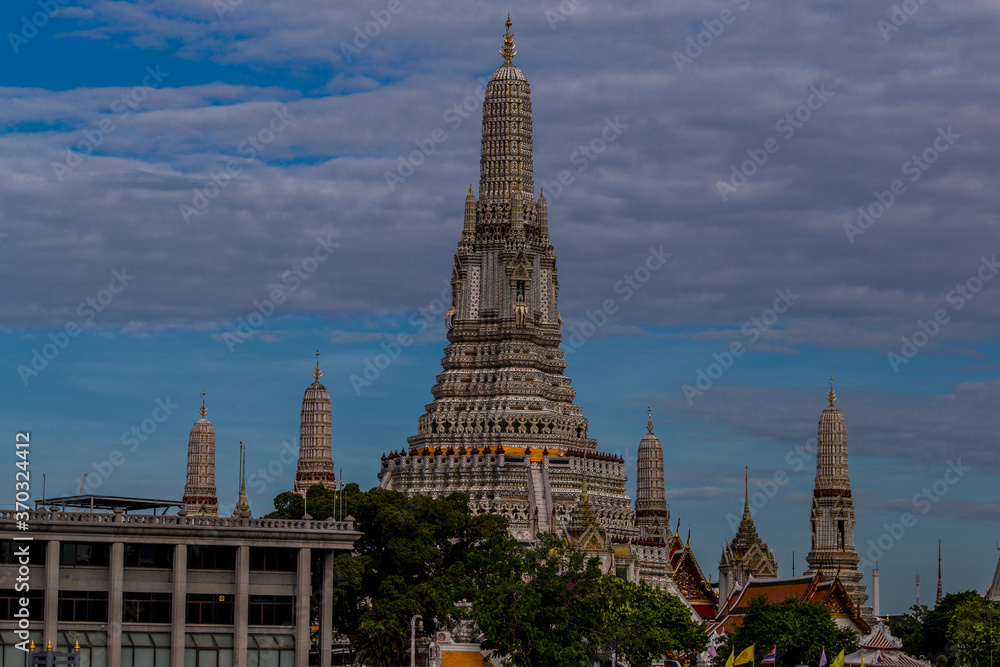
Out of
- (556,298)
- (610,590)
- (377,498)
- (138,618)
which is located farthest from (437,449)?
(138,618)

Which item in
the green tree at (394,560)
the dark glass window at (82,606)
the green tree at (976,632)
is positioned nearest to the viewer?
the dark glass window at (82,606)

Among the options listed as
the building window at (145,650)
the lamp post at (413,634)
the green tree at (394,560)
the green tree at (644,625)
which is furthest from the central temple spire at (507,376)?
the building window at (145,650)

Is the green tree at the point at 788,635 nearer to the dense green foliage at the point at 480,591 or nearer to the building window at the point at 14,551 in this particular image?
the dense green foliage at the point at 480,591

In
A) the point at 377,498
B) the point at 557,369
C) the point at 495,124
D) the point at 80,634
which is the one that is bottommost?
the point at 80,634

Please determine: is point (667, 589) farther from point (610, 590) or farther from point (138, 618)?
point (138, 618)

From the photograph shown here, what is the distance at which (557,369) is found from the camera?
167 meters

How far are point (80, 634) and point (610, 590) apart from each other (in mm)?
31173

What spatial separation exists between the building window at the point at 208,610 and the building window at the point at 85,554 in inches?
183

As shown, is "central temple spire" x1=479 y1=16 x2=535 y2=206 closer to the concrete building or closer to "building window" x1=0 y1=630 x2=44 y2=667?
the concrete building

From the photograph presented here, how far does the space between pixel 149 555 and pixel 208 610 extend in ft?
13.1

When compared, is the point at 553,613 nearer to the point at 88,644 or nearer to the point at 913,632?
the point at 88,644

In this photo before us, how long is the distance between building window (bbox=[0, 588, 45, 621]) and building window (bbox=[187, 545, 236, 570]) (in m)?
7.55

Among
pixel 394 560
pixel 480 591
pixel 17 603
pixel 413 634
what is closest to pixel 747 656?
pixel 480 591

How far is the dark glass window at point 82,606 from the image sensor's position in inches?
3962
